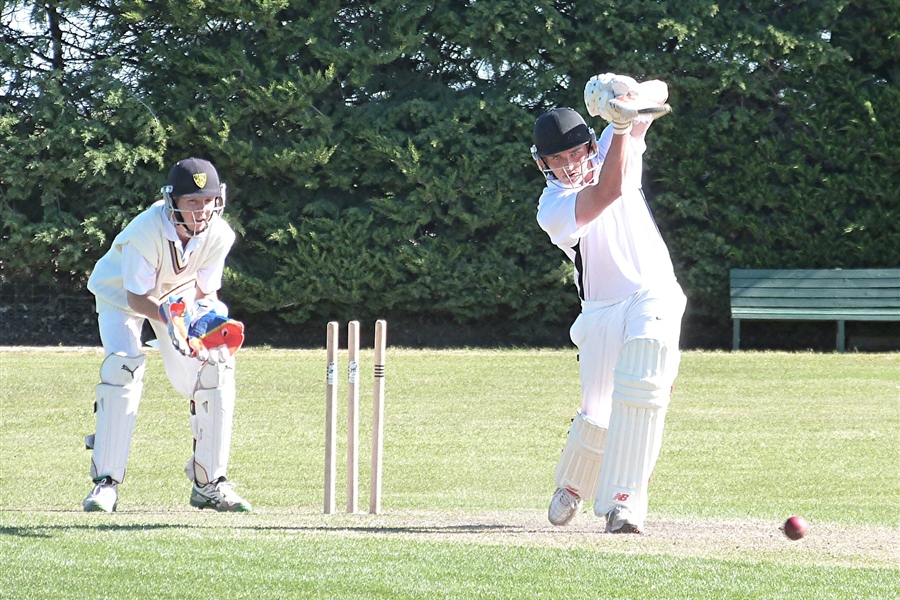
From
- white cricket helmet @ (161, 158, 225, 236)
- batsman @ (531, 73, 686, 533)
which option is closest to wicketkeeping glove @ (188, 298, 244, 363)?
Result: white cricket helmet @ (161, 158, 225, 236)

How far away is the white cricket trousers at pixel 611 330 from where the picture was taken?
5383 millimetres

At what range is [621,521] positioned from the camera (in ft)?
17.5

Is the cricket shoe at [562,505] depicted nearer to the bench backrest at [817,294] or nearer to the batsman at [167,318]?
the batsman at [167,318]

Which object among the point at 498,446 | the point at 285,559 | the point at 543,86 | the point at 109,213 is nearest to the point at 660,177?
the point at 543,86

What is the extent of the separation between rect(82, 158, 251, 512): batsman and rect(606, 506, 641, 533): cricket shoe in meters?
2.00

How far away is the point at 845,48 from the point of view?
54.7 ft

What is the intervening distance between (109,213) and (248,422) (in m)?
5.87

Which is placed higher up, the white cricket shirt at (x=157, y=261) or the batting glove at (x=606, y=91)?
the batting glove at (x=606, y=91)

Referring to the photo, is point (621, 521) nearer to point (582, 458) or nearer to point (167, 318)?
point (582, 458)

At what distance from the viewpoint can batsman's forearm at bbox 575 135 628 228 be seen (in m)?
5.06

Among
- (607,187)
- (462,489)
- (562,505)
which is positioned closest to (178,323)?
(562,505)

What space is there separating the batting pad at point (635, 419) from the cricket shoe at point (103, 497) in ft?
8.42

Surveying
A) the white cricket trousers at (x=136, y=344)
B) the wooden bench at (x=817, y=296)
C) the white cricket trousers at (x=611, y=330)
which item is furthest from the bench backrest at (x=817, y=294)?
the white cricket trousers at (x=611, y=330)

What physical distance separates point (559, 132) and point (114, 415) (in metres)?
2.69
